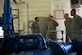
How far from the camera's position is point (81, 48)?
3180 mm

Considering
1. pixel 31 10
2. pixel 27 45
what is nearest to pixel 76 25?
pixel 27 45

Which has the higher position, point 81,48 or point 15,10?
point 15,10

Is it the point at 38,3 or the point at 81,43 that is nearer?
the point at 81,43

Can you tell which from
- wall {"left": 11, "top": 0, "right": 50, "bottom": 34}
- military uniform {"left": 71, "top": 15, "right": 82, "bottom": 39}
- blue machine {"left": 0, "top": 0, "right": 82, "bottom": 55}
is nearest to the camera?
blue machine {"left": 0, "top": 0, "right": 82, "bottom": 55}

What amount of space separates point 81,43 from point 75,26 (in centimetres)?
293

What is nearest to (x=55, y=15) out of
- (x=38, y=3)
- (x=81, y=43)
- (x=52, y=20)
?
(x=52, y=20)

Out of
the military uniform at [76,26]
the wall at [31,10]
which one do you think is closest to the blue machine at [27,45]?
the military uniform at [76,26]

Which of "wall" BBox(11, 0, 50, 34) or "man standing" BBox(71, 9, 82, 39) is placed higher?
"wall" BBox(11, 0, 50, 34)

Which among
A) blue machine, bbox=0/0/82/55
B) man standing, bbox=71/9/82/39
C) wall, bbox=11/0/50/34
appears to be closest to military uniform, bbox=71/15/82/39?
man standing, bbox=71/9/82/39

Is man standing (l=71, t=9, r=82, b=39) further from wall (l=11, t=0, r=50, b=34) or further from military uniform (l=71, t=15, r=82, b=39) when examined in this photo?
wall (l=11, t=0, r=50, b=34)

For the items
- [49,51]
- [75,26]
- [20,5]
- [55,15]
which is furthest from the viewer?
[20,5]

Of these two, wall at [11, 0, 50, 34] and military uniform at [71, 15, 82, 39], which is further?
wall at [11, 0, 50, 34]

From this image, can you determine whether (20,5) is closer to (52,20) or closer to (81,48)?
(52,20)

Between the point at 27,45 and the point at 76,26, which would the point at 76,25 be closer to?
the point at 76,26
